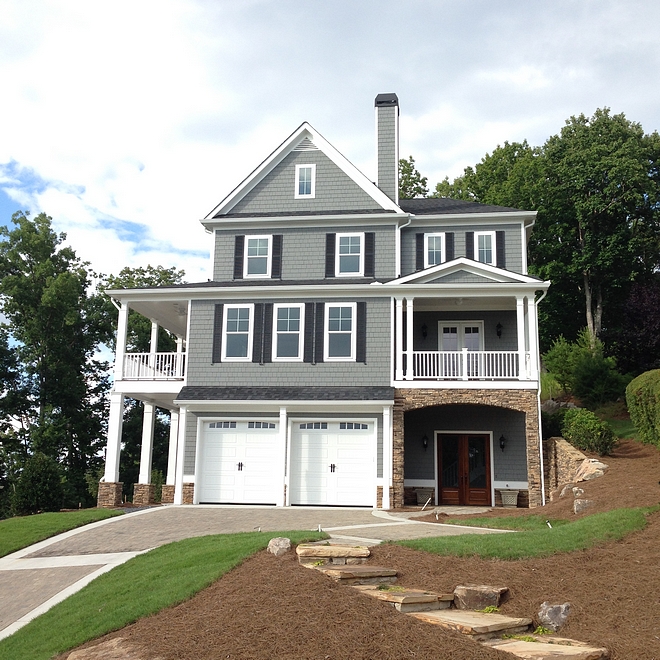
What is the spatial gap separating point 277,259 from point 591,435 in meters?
11.0

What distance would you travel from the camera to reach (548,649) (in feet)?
23.2

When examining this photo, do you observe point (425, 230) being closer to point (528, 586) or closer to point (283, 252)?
point (283, 252)

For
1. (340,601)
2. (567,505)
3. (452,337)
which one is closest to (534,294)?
(452,337)

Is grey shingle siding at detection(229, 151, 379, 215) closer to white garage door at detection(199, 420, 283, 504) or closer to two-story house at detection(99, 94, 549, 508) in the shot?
two-story house at detection(99, 94, 549, 508)

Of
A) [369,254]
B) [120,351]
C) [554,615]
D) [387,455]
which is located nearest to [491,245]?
[369,254]

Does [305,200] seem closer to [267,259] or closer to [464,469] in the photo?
[267,259]

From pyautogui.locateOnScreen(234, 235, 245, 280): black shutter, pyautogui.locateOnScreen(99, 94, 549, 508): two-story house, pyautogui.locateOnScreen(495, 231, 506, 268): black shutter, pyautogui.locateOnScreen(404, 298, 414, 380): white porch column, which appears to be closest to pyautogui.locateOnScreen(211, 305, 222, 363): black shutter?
pyautogui.locateOnScreen(99, 94, 549, 508): two-story house

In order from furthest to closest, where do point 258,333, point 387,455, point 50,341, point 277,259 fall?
point 50,341 < point 277,259 < point 258,333 < point 387,455

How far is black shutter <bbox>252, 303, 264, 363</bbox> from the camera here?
2262cm

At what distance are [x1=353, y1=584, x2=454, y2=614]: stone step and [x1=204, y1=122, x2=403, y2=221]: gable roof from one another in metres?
17.1

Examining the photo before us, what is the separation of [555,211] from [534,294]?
17284mm

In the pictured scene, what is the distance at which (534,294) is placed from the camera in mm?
21766

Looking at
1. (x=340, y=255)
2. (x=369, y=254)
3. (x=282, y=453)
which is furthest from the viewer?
(x=340, y=255)

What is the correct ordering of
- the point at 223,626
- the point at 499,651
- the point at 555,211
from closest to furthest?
the point at 499,651 → the point at 223,626 → the point at 555,211
